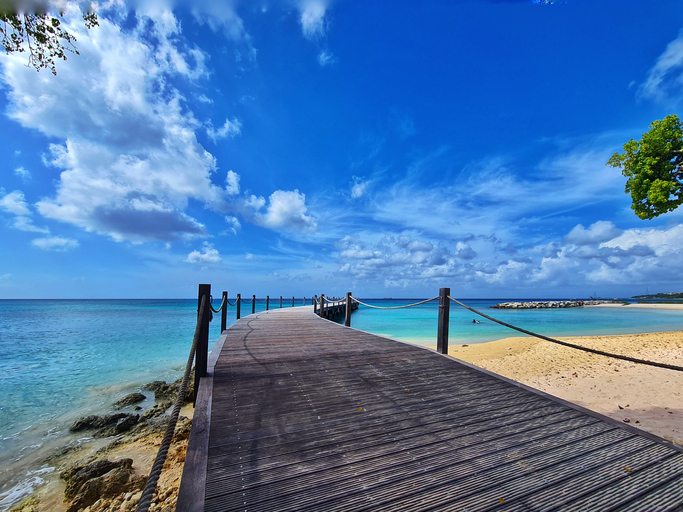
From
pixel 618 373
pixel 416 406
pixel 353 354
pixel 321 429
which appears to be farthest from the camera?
pixel 618 373

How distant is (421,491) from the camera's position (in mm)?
1941

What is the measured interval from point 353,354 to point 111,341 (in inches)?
775

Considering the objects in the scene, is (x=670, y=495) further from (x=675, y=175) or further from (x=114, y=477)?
(x=675, y=175)

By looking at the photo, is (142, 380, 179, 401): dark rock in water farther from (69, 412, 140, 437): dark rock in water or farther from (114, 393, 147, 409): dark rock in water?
(69, 412, 140, 437): dark rock in water

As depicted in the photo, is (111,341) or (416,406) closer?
(416,406)

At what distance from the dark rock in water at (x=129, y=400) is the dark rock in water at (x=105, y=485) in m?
3.72

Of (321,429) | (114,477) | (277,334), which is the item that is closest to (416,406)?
(321,429)

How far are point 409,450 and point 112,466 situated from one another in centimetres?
447

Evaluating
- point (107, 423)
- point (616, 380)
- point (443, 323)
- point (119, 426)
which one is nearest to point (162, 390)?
point (107, 423)

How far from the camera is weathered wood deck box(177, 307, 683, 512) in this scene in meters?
1.88

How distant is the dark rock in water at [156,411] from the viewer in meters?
6.42

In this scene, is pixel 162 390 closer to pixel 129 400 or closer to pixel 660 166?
pixel 129 400

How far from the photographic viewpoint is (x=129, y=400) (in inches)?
296

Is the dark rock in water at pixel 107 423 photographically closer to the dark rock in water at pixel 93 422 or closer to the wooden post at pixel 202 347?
the dark rock in water at pixel 93 422
